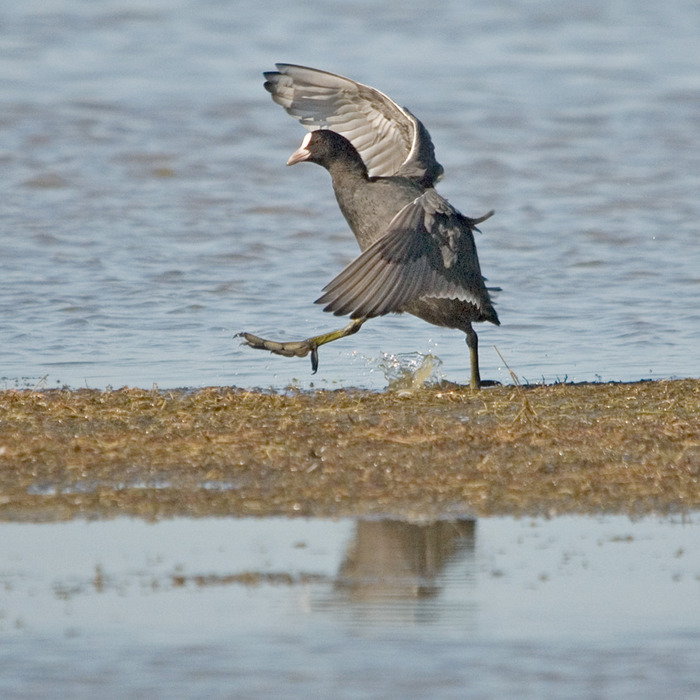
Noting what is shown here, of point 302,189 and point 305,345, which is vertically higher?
point 302,189

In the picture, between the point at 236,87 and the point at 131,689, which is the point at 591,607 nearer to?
the point at 131,689

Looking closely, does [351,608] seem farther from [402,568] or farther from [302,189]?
[302,189]

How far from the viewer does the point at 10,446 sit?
611 centimetres

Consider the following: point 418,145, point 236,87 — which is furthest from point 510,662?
point 236,87

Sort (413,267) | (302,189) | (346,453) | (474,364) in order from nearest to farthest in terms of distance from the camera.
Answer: (346,453) → (413,267) → (474,364) → (302,189)

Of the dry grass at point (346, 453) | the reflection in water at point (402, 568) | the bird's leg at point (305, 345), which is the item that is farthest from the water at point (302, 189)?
the reflection in water at point (402, 568)

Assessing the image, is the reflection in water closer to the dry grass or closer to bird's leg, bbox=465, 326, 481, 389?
the dry grass

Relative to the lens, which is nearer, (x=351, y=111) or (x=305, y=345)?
(x=305, y=345)

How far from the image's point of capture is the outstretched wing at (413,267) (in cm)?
720

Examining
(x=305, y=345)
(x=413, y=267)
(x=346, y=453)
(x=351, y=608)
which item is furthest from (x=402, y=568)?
(x=305, y=345)

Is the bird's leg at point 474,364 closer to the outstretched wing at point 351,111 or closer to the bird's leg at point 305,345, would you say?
the bird's leg at point 305,345

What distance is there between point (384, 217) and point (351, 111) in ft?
3.99

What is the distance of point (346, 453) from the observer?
6070mm

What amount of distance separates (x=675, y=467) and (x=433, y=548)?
1348 mm
